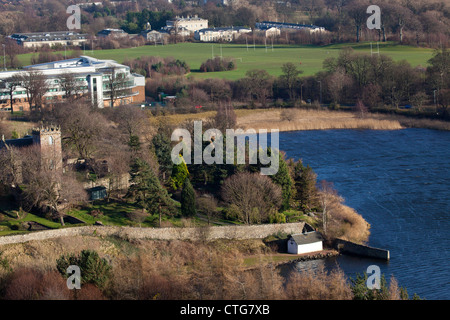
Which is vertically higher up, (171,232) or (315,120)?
(315,120)

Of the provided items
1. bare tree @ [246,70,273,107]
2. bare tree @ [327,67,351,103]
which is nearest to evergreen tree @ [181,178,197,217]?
bare tree @ [246,70,273,107]

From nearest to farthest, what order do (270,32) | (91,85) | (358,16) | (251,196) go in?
1. (251,196)
2. (91,85)
3. (358,16)
4. (270,32)

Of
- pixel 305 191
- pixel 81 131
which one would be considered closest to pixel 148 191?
pixel 305 191

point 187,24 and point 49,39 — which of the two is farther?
point 187,24

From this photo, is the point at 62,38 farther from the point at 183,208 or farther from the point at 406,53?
the point at 183,208

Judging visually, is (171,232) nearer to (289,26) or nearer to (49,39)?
(49,39)
